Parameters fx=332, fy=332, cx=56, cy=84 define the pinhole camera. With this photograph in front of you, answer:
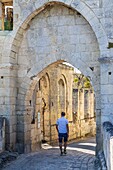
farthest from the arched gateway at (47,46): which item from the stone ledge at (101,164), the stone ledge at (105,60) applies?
the stone ledge at (101,164)

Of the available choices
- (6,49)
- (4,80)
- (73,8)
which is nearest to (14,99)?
(4,80)

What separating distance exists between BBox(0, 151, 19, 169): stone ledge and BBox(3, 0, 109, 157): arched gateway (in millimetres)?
740

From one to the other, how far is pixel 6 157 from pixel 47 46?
3.66 metres

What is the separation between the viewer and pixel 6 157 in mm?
9336

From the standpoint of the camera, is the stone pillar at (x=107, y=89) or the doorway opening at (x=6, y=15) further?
the doorway opening at (x=6, y=15)

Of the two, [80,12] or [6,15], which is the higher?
[6,15]

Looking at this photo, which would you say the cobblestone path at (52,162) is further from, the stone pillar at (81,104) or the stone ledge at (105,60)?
the stone pillar at (81,104)

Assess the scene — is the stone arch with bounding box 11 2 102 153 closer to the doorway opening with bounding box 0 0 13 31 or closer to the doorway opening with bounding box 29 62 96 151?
the doorway opening with bounding box 29 62 96 151

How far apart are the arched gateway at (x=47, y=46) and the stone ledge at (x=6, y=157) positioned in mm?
740

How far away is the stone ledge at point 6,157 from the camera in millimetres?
8913

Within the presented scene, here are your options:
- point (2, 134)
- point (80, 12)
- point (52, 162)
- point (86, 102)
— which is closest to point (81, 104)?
point (86, 102)

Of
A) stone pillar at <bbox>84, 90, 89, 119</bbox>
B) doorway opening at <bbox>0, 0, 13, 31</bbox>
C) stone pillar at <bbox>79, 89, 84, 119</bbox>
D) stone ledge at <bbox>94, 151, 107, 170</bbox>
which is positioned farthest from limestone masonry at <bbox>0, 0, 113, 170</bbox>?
stone pillar at <bbox>84, 90, 89, 119</bbox>

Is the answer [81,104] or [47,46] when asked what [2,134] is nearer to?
[47,46]

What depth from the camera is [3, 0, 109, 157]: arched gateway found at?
991 cm
